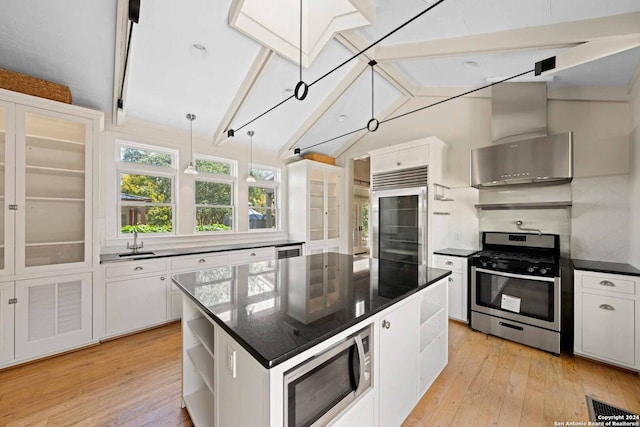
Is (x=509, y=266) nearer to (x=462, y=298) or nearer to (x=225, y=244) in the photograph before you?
(x=462, y=298)

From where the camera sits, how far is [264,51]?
2893 millimetres

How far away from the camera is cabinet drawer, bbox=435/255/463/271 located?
3352 mm

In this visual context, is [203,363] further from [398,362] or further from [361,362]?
[398,362]

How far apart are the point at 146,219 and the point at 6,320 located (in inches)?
67.3

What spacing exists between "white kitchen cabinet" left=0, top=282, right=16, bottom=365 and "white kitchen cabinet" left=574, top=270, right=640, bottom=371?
542 cm

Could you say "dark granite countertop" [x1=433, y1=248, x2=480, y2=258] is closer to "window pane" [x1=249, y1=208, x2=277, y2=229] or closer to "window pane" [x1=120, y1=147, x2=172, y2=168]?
"window pane" [x1=249, y1=208, x2=277, y2=229]

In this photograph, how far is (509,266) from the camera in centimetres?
287

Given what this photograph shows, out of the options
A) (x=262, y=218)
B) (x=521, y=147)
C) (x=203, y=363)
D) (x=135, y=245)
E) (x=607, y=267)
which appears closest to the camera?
(x=203, y=363)

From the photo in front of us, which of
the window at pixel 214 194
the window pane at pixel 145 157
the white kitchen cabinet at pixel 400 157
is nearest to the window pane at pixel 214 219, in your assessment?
the window at pixel 214 194

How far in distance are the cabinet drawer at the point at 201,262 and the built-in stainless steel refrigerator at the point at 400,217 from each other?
96.3 inches

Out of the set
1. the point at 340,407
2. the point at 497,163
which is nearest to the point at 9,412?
the point at 340,407

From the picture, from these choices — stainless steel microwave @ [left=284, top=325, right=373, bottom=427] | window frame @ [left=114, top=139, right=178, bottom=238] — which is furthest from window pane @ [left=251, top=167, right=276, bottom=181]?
stainless steel microwave @ [left=284, top=325, right=373, bottom=427]

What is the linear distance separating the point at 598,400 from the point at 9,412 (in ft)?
14.5

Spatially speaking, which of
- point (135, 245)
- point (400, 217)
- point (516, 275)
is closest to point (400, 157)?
point (400, 217)
